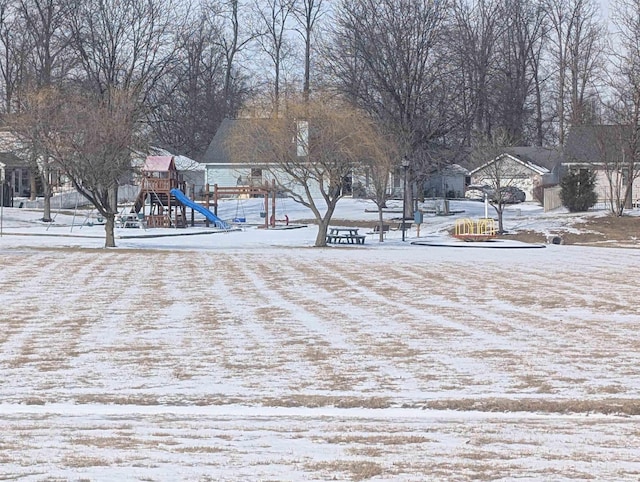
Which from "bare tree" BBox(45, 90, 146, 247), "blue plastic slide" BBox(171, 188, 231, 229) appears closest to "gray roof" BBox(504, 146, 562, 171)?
"blue plastic slide" BBox(171, 188, 231, 229)

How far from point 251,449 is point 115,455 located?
943 mm

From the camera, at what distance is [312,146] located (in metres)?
41.2

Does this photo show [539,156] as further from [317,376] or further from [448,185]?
[317,376]

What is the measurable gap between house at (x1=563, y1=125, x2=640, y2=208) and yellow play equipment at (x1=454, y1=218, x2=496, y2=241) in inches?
260

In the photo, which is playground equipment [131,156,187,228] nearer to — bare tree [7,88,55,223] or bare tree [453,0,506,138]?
bare tree [7,88,55,223]

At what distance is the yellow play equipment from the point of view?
4438 cm

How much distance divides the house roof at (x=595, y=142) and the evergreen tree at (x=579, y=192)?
4.32 feet

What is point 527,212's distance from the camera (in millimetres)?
62281

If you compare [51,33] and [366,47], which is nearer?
[366,47]

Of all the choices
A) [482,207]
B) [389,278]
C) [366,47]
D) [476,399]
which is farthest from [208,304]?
[482,207]

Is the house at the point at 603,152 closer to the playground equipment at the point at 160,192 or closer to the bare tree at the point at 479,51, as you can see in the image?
the bare tree at the point at 479,51

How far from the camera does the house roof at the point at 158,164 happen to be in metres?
58.6

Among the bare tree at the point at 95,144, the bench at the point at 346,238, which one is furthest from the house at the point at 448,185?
the bare tree at the point at 95,144

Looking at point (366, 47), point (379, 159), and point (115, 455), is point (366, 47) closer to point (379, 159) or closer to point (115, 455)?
point (379, 159)
